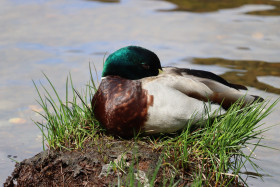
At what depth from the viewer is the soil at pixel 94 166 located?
14.7ft

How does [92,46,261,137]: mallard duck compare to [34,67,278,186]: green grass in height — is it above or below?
above

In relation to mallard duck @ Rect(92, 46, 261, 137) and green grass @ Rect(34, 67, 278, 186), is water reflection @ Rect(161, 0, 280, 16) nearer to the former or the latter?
mallard duck @ Rect(92, 46, 261, 137)

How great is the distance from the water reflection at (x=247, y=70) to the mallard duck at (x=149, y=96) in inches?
98.4

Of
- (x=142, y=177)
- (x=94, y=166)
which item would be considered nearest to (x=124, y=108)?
(x=94, y=166)

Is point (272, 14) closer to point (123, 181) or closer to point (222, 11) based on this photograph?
point (222, 11)

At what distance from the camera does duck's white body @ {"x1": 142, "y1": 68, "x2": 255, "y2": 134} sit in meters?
4.80

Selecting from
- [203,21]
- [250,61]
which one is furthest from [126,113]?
[203,21]

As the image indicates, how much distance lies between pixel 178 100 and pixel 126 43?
3756mm

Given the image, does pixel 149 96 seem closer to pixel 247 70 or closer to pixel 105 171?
pixel 105 171

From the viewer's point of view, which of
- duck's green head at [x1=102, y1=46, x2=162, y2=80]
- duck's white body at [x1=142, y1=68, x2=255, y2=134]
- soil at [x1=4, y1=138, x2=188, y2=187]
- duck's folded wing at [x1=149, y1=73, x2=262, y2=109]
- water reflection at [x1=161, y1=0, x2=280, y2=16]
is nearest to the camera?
soil at [x1=4, y1=138, x2=188, y2=187]

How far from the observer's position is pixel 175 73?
203 inches

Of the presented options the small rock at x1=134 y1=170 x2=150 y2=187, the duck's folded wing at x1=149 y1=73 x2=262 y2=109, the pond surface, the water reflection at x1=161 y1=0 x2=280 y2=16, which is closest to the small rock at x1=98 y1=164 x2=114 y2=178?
the small rock at x1=134 y1=170 x2=150 y2=187

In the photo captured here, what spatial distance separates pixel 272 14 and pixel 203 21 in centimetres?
114

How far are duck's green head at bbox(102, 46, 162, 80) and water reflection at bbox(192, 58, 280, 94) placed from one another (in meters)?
2.81
